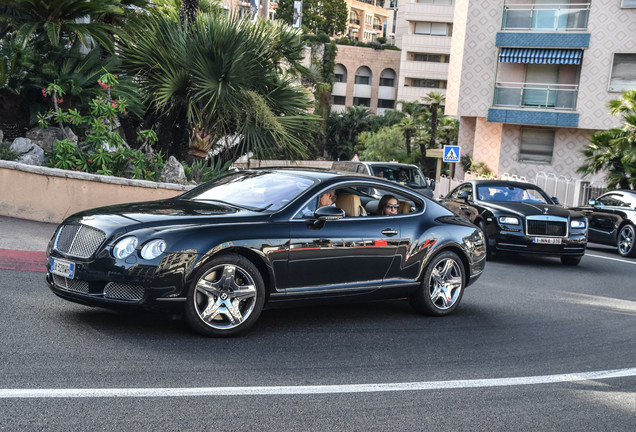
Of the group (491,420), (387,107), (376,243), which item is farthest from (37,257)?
(387,107)

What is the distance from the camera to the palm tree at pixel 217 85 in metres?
15.8

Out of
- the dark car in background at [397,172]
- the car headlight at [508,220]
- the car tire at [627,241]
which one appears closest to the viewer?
the car headlight at [508,220]

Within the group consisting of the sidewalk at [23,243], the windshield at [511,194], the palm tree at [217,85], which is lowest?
the sidewalk at [23,243]

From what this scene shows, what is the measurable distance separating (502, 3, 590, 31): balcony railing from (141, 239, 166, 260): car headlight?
32.0 metres

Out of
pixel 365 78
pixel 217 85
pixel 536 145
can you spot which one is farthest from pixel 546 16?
pixel 365 78

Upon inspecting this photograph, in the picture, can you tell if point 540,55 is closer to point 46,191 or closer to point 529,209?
point 529,209

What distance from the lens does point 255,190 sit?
7691mm

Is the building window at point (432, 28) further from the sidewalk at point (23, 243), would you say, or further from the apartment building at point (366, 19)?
the sidewalk at point (23, 243)

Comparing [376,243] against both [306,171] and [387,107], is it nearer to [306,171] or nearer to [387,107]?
[306,171]

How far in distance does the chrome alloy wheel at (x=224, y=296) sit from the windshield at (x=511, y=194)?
972 centimetres

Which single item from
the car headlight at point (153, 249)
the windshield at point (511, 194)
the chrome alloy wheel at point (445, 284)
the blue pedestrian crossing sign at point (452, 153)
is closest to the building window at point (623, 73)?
the blue pedestrian crossing sign at point (452, 153)

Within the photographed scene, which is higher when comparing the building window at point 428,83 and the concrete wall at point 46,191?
the building window at point 428,83

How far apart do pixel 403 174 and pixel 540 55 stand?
18772 mm

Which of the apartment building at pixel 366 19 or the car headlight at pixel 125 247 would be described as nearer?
the car headlight at pixel 125 247
